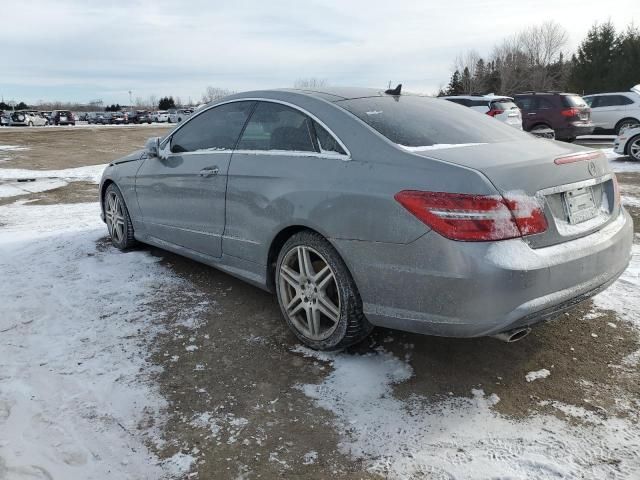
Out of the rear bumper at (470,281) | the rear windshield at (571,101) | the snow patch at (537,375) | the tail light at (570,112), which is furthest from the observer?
the rear windshield at (571,101)

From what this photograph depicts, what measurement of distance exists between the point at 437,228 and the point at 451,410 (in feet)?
2.98

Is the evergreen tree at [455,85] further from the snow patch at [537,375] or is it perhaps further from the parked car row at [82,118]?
the snow patch at [537,375]

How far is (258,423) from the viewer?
260cm

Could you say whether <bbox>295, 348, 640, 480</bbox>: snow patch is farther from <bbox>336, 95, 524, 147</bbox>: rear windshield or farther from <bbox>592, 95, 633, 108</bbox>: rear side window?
<bbox>592, 95, 633, 108</bbox>: rear side window

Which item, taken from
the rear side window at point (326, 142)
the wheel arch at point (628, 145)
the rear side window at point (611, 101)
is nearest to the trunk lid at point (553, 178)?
the rear side window at point (326, 142)

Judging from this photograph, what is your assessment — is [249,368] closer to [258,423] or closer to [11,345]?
[258,423]

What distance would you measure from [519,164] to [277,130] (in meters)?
1.60

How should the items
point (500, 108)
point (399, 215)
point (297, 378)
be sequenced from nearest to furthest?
point (399, 215)
point (297, 378)
point (500, 108)

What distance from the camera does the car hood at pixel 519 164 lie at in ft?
8.59

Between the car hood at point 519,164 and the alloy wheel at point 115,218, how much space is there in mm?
3534

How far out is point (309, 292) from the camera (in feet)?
10.6

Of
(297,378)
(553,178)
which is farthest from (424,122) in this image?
(297,378)

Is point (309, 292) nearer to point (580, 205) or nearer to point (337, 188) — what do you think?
point (337, 188)

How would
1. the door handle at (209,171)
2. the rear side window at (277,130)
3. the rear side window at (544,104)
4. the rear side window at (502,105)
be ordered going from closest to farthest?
1. the rear side window at (277,130)
2. the door handle at (209,171)
3. the rear side window at (502,105)
4. the rear side window at (544,104)
